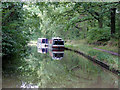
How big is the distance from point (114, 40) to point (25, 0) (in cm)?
1343

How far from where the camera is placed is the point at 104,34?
23.9 meters

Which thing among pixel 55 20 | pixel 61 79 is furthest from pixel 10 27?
pixel 61 79

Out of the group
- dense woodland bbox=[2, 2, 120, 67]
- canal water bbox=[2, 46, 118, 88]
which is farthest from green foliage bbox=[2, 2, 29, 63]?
canal water bbox=[2, 46, 118, 88]

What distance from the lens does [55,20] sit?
61.1 ft

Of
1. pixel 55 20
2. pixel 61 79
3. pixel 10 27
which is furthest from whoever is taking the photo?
pixel 55 20

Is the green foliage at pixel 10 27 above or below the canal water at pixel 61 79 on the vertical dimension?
above

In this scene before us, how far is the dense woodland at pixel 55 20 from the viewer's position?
13.1 meters

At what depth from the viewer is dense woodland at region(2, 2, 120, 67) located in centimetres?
1310

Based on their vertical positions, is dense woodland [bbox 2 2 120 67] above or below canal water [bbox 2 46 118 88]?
above

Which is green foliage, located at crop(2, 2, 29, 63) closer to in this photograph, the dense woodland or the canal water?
the dense woodland

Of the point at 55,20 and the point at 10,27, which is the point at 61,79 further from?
the point at 55,20

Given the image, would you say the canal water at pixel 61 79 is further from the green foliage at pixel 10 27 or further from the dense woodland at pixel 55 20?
the green foliage at pixel 10 27

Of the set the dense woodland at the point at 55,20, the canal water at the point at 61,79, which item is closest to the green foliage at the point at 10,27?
the dense woodland at the point at 55,20

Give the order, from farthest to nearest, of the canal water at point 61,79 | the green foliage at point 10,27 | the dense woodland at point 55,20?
the dense woodland at point 55,20, the green foliage at point 10,27, the canal water at point 61,79
